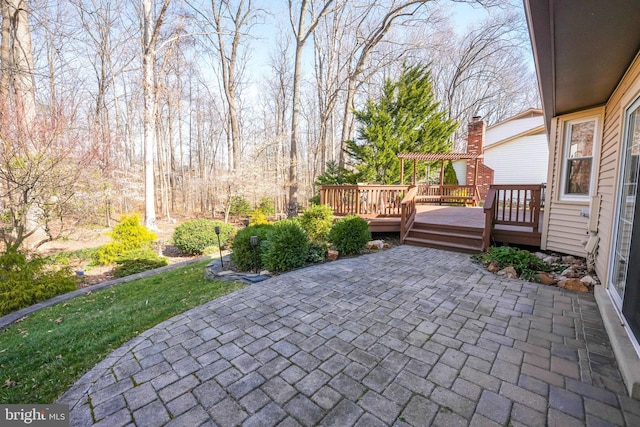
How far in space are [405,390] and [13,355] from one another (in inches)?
136

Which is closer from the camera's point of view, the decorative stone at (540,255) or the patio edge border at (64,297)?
the patio edge border at (64,297)

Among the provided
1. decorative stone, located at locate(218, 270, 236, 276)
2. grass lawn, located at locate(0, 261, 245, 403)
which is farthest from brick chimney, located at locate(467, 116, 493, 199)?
grass lawn, located at locate(0, 261, 245, 403)

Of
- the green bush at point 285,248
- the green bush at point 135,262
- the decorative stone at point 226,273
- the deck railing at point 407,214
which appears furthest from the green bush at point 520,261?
the green bush at point 135,262

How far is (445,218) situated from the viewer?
7.23 metres

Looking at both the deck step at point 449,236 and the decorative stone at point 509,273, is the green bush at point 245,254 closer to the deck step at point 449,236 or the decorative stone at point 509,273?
the deck step at point 449,236

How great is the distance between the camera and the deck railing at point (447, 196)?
10.5 metres

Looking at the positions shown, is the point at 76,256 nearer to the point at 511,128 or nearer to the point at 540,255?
the point at 540,255

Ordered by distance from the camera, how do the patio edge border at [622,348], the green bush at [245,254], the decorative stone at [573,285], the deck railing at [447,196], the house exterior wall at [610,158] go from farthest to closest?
the deck railing at [447,196] → the green bush at [245,254] → the decorative stone at [573,285] → the house exterior wall at [610,158] → the patio edge border at [622,348]

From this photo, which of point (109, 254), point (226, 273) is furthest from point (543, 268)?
point (109, 254)

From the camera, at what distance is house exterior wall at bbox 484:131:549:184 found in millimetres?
12078

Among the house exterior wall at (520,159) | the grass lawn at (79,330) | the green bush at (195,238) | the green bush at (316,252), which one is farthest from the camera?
the house exterior wall at (520,159)

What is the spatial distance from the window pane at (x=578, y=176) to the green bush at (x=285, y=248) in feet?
15.9

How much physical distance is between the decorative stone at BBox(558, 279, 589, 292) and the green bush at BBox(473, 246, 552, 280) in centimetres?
36

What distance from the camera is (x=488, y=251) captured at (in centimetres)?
525
